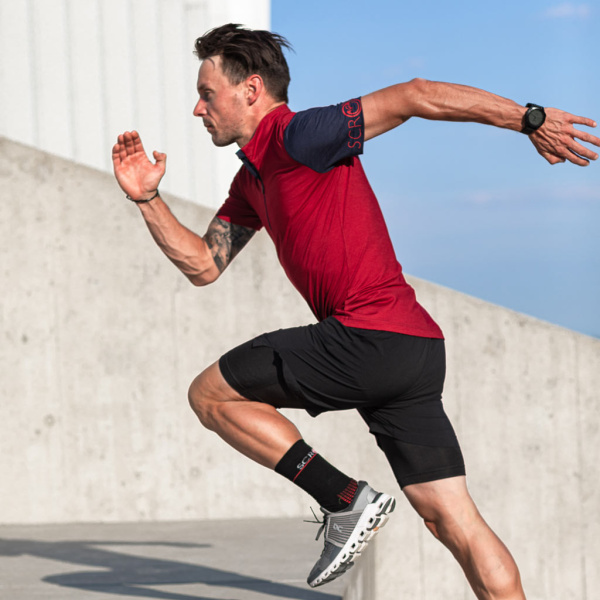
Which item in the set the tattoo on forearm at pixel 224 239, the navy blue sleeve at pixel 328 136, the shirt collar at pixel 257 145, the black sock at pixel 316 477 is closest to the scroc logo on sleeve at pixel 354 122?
the navy blue sleeve at pixel 328 136

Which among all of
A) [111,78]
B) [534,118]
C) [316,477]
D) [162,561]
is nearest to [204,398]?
[316,477]

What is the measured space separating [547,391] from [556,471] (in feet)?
1.86

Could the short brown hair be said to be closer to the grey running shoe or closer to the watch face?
the watch face

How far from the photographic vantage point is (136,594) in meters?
3.55

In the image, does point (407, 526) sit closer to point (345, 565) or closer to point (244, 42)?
point (345, 565)

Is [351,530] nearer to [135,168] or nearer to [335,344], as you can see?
[335,344]

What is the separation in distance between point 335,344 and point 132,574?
7.07 feet

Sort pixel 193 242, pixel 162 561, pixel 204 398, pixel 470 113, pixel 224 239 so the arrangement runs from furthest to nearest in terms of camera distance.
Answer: pixel 162 561, pixel 224 239, pixel 193 242, pixel 204 398, pixel 470 113

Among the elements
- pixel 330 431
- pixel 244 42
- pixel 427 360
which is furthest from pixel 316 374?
pixel 330 431

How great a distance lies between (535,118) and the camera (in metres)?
2.28

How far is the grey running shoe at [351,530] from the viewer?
2.47m

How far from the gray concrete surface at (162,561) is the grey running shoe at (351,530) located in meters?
1.07

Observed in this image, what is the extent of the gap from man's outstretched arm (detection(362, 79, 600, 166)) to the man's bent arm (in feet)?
2.56

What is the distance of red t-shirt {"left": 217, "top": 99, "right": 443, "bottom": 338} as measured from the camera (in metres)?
2.43
